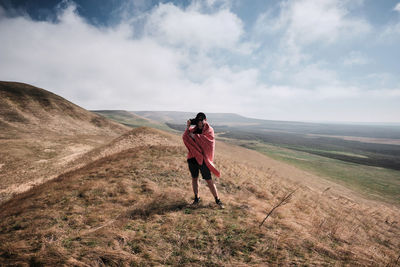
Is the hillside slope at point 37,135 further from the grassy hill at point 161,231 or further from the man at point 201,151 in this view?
the man at point 201,151

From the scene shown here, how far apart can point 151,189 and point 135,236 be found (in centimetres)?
312

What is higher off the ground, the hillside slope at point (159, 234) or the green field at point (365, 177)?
the hillside slope at point (159, 234)

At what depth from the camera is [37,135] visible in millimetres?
35750

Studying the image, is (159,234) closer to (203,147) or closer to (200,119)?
(203,147)

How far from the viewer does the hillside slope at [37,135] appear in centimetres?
1641

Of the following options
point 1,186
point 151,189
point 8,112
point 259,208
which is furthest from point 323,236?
point 8,112

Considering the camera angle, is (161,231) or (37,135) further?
(37,135)

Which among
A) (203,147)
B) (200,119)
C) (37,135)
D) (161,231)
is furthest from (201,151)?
(37,135)

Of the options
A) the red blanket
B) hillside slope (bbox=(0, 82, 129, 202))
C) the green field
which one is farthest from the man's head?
the green field

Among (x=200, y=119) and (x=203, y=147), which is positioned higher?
(x=200, y=119)

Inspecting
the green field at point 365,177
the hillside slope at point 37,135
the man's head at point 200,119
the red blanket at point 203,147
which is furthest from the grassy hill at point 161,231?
the green field at point 365,177

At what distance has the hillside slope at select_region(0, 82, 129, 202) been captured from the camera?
16.4 meters

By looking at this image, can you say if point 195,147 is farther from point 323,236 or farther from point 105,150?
point 105,150

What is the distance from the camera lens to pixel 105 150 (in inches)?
853
